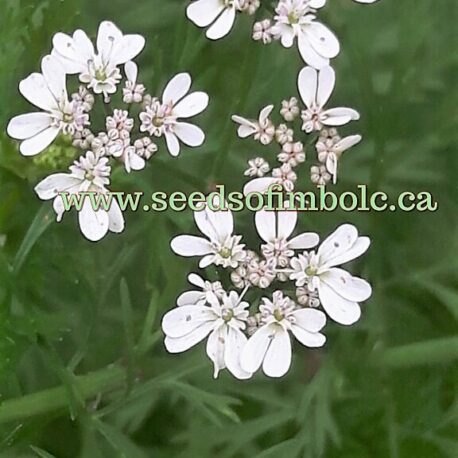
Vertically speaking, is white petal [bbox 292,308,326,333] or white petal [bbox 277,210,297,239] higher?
white petal [bbox 277,210,297,239]

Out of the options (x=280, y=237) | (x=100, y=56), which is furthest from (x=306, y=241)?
(x=100, y=56)

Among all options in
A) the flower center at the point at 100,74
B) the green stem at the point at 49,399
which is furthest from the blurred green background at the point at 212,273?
the flower center at the point at 100,74

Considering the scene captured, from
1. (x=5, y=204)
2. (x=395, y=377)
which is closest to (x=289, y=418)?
(x=395, y=377)

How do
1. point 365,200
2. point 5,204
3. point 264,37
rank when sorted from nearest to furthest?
point 264,37
point 5,204
point 365,200

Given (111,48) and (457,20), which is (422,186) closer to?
(457,20)

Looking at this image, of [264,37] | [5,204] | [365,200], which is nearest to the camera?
[264,37]

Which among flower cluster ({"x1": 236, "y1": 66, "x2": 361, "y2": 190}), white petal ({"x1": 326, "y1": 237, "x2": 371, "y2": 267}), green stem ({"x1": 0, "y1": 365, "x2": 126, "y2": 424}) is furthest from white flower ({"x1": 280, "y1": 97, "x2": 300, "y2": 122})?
green stem ({"x1": 0, "y1": 365, "x2": 126, "y2": 424})

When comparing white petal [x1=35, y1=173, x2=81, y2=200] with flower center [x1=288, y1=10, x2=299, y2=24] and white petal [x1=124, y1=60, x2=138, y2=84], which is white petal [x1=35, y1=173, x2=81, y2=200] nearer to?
white petal [x1=124, y1=60, x2=138, y2=84]

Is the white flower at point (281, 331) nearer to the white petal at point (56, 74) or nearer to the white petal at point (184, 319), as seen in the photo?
the white petal at point (184, 319)
